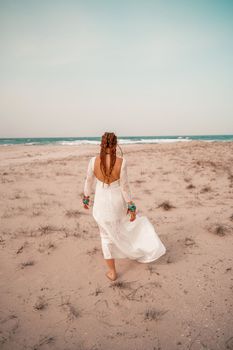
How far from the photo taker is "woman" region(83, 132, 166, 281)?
12.4 ft

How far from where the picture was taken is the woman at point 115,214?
3789 mm

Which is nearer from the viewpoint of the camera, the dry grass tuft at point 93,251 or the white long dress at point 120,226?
the white long dress at point 120,226

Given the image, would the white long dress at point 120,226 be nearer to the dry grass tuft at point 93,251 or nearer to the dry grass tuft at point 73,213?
the dry grass tuft at point 93,251

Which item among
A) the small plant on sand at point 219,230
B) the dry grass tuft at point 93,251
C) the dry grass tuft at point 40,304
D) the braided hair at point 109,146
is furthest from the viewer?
the small plant on sand at point 219,230

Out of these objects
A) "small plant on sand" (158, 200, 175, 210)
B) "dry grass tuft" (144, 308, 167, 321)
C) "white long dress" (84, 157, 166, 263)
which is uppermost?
"white long dress" (84, 157, 166, 263)

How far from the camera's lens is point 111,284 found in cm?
394

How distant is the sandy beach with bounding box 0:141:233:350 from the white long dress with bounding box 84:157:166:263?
433 millimetres

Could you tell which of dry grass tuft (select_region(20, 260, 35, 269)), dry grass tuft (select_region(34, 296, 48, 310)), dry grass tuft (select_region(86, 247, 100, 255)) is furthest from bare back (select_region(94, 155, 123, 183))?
dry grass tuft (select_region(20, 260, 35, 269))

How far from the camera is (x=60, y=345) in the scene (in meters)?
2.88

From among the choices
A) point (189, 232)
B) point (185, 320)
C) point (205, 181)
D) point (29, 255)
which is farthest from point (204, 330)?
point (205, 181)

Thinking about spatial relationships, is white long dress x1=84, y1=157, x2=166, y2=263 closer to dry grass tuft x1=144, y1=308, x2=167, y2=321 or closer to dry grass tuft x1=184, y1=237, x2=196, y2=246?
dry grass tuft x1=144, y1=308, x2=167, y2=321

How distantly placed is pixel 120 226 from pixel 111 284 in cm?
91

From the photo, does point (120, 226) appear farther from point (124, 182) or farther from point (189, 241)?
point (189, 241)

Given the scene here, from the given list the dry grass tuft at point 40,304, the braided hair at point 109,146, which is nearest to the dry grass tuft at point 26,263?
the dry grass tuft at point 40,304
